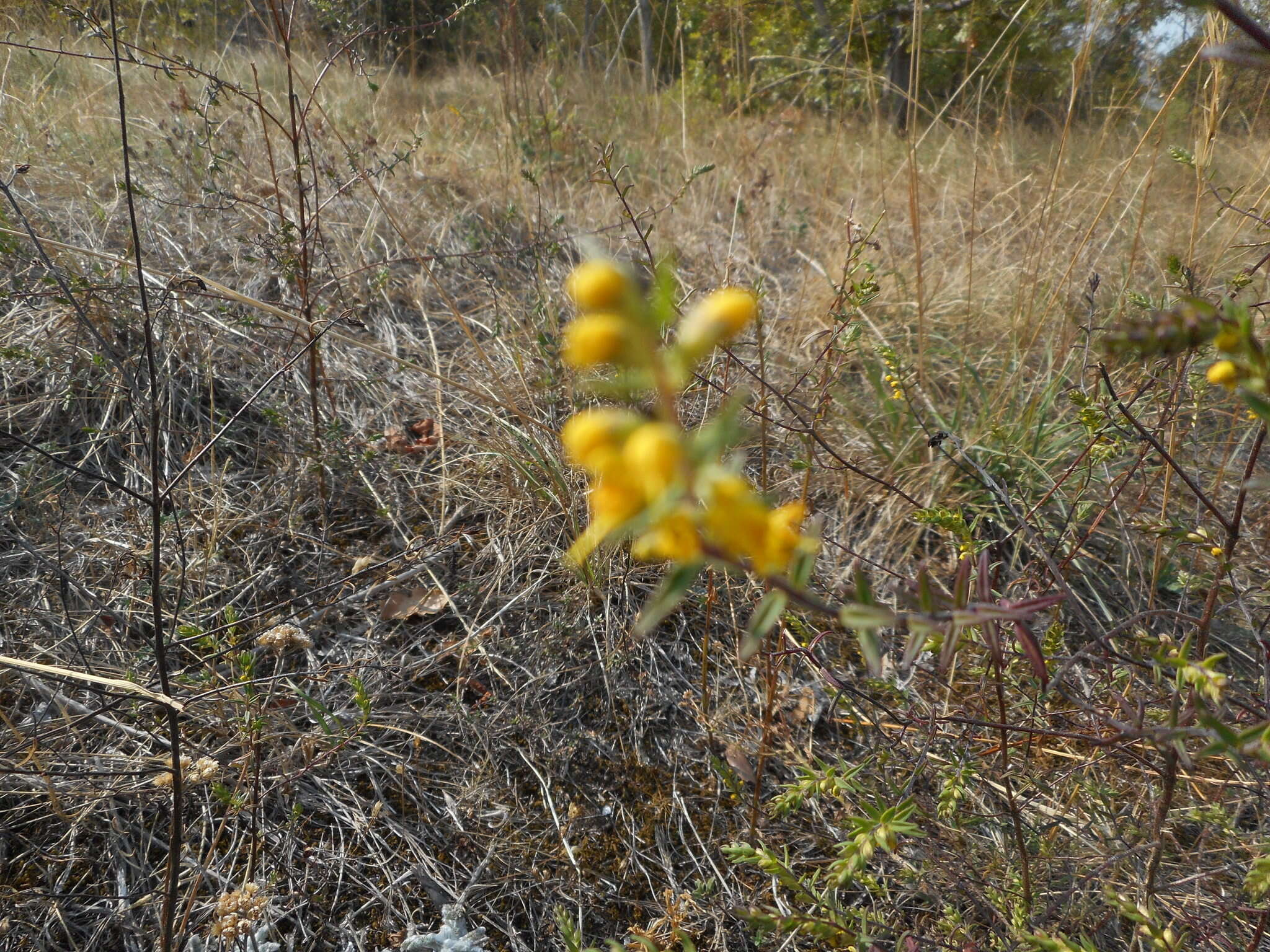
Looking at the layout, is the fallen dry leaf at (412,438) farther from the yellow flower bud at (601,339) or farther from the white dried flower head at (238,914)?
the yellow flower bud at (601,339)

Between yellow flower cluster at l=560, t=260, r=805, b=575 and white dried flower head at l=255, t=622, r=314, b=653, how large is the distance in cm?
130

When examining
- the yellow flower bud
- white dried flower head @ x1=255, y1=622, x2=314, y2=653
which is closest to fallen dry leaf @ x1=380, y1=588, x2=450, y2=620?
white dried flower head @ x1=255, y1=622, x2=314, y2=653

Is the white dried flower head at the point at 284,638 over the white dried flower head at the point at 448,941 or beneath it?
over

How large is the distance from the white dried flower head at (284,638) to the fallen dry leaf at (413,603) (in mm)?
201

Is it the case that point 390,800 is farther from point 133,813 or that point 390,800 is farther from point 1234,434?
point 1234,434

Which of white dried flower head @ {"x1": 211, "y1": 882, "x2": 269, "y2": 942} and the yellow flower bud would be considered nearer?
the yellow flower bud

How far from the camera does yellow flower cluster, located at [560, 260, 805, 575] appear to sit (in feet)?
1.55

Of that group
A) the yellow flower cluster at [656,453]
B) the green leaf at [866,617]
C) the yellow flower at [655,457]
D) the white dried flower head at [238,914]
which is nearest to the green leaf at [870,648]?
the green leaf at [866,617]

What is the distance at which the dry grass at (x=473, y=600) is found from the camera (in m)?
1.39

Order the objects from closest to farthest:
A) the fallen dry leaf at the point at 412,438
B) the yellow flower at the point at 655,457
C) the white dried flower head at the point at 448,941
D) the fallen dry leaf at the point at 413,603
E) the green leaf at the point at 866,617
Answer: the yellow flower at the point at 655,457 → the green leaf at the point at 866,617 → the white dried flower head at the point at 448,941 → the fallen dry leaf at the point at 413,603 → the fallen dry leaf at the point at 412,438

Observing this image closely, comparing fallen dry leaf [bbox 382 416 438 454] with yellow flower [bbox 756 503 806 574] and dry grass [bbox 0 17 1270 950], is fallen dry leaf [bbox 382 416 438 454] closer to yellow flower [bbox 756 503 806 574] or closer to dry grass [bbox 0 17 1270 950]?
dry grass [bbox 0 17 1270 950]

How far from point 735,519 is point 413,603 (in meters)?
1.60

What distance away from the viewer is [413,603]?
6.27 feet

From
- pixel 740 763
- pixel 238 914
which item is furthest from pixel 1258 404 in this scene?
pixel 238 914
